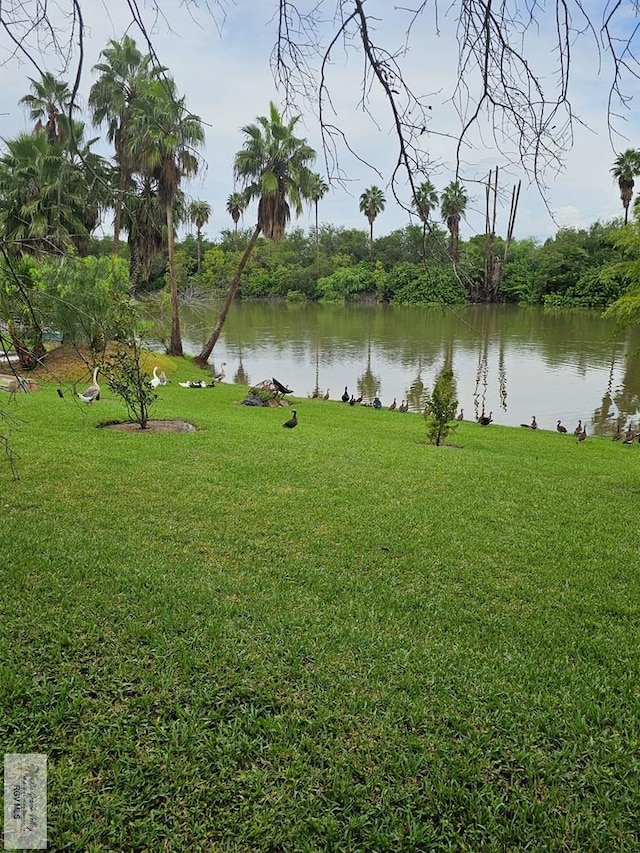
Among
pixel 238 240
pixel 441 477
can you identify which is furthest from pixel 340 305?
pixel 441 477

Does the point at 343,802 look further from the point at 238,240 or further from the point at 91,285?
the point at 238,240

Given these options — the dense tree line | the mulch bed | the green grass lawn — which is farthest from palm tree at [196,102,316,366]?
the green grass lawn

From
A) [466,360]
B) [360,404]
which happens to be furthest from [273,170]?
[466,360]

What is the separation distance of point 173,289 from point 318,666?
1904 cm

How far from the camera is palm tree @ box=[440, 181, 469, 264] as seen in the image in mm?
1876

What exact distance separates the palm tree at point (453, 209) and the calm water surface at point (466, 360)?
6.57m

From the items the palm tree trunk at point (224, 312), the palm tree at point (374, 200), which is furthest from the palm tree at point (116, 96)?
the palm tree at point (374, 200)

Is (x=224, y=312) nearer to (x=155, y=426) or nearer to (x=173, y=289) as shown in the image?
(x=173, y=289)

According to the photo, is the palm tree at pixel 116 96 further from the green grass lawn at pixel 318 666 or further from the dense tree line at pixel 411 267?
the green grass lawn at pixel 318 666

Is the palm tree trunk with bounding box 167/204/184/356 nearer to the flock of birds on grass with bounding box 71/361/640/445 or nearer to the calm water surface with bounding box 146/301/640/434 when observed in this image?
the calm water surface with bounding box 146/301/640/434

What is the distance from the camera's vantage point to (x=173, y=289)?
777 inches

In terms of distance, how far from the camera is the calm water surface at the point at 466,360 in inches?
666

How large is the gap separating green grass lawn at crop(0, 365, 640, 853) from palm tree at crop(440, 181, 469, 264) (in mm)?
1922

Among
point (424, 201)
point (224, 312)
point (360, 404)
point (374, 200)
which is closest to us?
point (424, 201)
